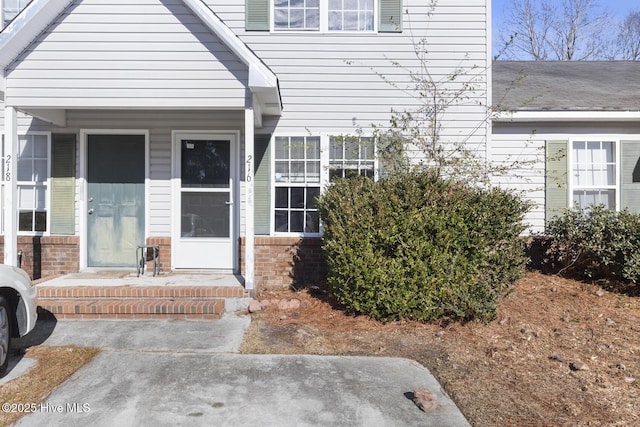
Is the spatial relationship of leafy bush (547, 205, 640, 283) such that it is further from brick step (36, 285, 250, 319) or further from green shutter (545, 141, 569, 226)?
brick step (36, 285, 250, 319)

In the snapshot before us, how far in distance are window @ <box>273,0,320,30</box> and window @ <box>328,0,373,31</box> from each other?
0.85 ft

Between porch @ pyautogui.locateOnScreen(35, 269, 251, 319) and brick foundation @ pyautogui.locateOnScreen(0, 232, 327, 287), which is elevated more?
brick foundation @ pyautogui.locateOnScreen(0, 232, 327, 287)

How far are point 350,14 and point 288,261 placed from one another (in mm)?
4121

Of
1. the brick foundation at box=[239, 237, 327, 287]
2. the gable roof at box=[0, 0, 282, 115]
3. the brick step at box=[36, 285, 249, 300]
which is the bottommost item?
the brick step at box=[36, 285, 249, 300]

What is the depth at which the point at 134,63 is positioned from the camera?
19.4 ft

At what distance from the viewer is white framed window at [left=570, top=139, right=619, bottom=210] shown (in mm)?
7715

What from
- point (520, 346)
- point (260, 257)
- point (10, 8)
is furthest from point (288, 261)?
point (10, 8)

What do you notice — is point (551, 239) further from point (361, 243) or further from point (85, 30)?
point (85, 30)

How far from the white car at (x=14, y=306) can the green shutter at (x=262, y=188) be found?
359 cm

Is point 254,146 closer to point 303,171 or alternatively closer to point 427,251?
point 303,171

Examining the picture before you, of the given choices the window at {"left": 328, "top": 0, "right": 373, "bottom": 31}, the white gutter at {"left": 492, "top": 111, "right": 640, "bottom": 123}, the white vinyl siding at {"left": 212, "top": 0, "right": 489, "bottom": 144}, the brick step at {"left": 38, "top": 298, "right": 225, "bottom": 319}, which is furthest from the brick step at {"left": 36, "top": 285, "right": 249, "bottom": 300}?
the white gutter at {"left": 492, "top": 111, "right": 640, "bottom": 123}

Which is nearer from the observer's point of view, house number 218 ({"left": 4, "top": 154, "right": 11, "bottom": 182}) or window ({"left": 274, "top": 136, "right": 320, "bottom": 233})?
house number 218 ({"left": 4, "top": 154, "right": 11, "bottom": 182})

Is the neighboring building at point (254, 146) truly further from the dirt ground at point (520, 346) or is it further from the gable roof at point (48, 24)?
the dirt ground at point (520, 346)

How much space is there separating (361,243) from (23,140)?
19.1 ft
